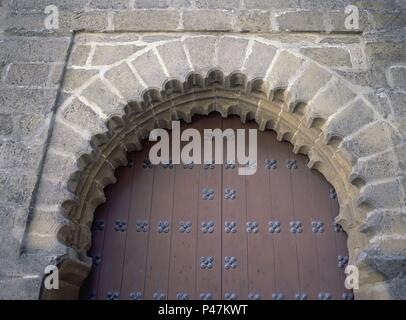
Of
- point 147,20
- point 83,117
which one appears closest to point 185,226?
point 83,117

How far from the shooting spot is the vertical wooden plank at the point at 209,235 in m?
3.18

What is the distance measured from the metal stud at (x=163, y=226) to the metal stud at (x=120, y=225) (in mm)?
244

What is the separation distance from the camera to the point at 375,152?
3.12 metres

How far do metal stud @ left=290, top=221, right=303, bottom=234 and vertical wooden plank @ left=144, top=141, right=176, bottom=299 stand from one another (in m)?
0.83

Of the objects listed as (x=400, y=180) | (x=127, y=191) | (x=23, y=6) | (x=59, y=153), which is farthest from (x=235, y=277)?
(x=23, y=6)

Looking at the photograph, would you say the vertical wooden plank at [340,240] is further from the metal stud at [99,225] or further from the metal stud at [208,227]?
the metal stud at [99,225]

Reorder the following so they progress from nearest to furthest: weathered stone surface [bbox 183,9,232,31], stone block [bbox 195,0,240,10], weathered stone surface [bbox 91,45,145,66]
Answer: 1. weathered stone surface [bbox 91,45,145,66]
2. weathered stone surface [bbox 183,9,232,31]
3. stone block [bbox 195,0,240,10]

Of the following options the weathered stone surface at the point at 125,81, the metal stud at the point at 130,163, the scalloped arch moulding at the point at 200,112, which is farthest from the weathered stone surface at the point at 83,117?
the metal stud at the point at 130,163

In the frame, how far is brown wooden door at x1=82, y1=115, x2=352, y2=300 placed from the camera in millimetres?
3186

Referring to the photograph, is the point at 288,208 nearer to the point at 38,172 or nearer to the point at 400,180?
the point at 400,180

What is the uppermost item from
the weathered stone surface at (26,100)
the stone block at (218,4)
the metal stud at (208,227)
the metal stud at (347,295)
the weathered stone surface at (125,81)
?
the stone block at (218,4)

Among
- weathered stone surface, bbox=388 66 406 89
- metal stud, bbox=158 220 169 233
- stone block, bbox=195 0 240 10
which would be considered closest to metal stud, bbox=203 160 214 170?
metal stud, bbox=158 220 169 233

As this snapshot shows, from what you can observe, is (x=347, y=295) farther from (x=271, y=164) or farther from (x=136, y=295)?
(x=136, y=295)

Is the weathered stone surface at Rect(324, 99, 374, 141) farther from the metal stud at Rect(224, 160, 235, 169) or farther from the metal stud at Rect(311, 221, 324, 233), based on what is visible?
the metal stud at Rect(224, 160, 235, 169)
